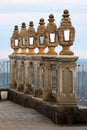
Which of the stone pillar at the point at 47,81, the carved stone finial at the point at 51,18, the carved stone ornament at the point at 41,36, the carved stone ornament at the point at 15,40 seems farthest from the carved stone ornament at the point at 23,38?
the stone pillar at the point at 47,81

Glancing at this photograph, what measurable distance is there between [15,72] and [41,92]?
472 cm

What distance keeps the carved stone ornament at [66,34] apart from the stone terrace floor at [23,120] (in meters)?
1.77

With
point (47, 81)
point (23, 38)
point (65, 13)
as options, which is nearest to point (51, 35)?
point (47, 81)

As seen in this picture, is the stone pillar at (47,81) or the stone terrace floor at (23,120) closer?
the stone terrace floor at (23,120)

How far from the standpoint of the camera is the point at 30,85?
19.9 meters

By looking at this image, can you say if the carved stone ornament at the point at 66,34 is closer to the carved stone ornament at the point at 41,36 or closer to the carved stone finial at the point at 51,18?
the carved stone finial at the point at 51,18

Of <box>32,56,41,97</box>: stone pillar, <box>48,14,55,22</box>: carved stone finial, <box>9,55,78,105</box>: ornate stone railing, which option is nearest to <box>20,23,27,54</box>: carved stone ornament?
<box>9,55,78,105</box>: ornate stone railing

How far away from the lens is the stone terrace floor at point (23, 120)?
14.3 meters

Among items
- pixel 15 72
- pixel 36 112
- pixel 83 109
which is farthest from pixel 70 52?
pixel 15 72

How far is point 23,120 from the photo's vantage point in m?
15.6

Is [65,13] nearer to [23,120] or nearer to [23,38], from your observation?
[23,120]

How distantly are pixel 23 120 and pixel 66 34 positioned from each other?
91.7 inches

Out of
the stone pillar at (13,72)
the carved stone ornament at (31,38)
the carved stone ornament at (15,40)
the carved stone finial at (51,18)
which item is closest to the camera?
the carved stone finial at (51,18)

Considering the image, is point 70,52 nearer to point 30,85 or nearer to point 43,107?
point 43,107
